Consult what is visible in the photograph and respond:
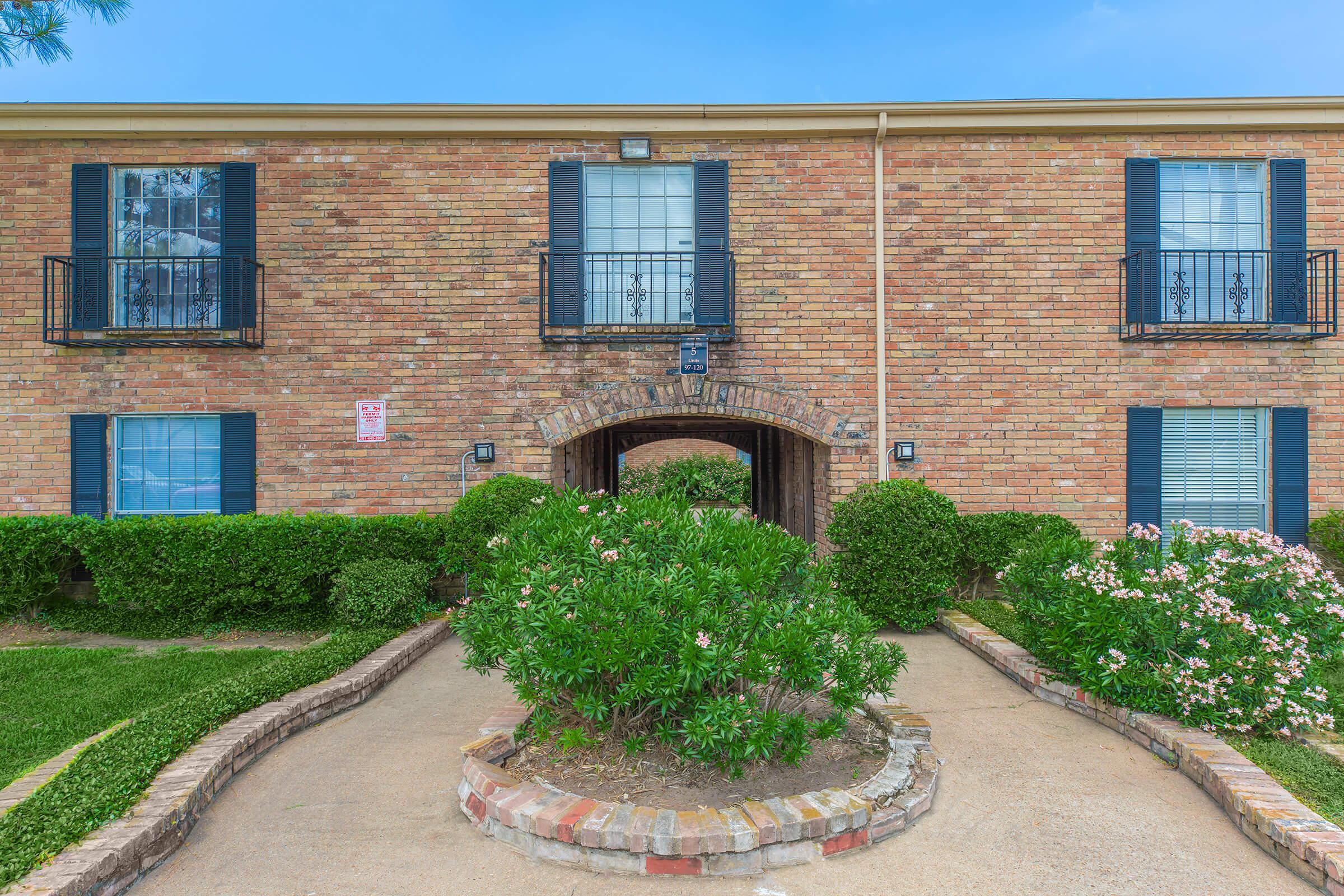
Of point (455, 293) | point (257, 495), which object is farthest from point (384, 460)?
point (455, 293)

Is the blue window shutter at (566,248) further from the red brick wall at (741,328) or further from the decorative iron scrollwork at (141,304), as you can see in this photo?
the decorative iron scrollwork at (141,304)

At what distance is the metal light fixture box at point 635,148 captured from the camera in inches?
306

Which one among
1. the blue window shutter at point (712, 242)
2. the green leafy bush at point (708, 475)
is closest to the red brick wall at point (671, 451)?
the green leafy bush at point (708, 475)

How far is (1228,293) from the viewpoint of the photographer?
785 cm

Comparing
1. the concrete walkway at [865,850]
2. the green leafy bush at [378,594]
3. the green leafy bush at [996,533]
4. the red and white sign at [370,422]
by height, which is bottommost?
the concrete walkway at [865,850]

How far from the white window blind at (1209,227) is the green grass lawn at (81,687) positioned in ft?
31.6

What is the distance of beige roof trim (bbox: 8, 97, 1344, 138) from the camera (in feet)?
24.8

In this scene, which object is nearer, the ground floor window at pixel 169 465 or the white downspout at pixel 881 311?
the white downspout at pixel 881 311

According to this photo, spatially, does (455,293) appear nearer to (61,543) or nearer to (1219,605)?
(61,543)

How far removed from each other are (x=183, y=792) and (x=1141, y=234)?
9374 millimetres

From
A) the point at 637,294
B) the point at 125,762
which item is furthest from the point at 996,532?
the point at 125,762

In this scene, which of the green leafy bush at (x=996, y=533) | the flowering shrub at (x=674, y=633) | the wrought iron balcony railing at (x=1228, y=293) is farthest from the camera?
A: the wrought iron balcony railing at (x=1228, y=293)

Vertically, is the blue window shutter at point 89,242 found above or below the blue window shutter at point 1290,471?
above

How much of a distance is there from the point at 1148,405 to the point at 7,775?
31.7 ft
